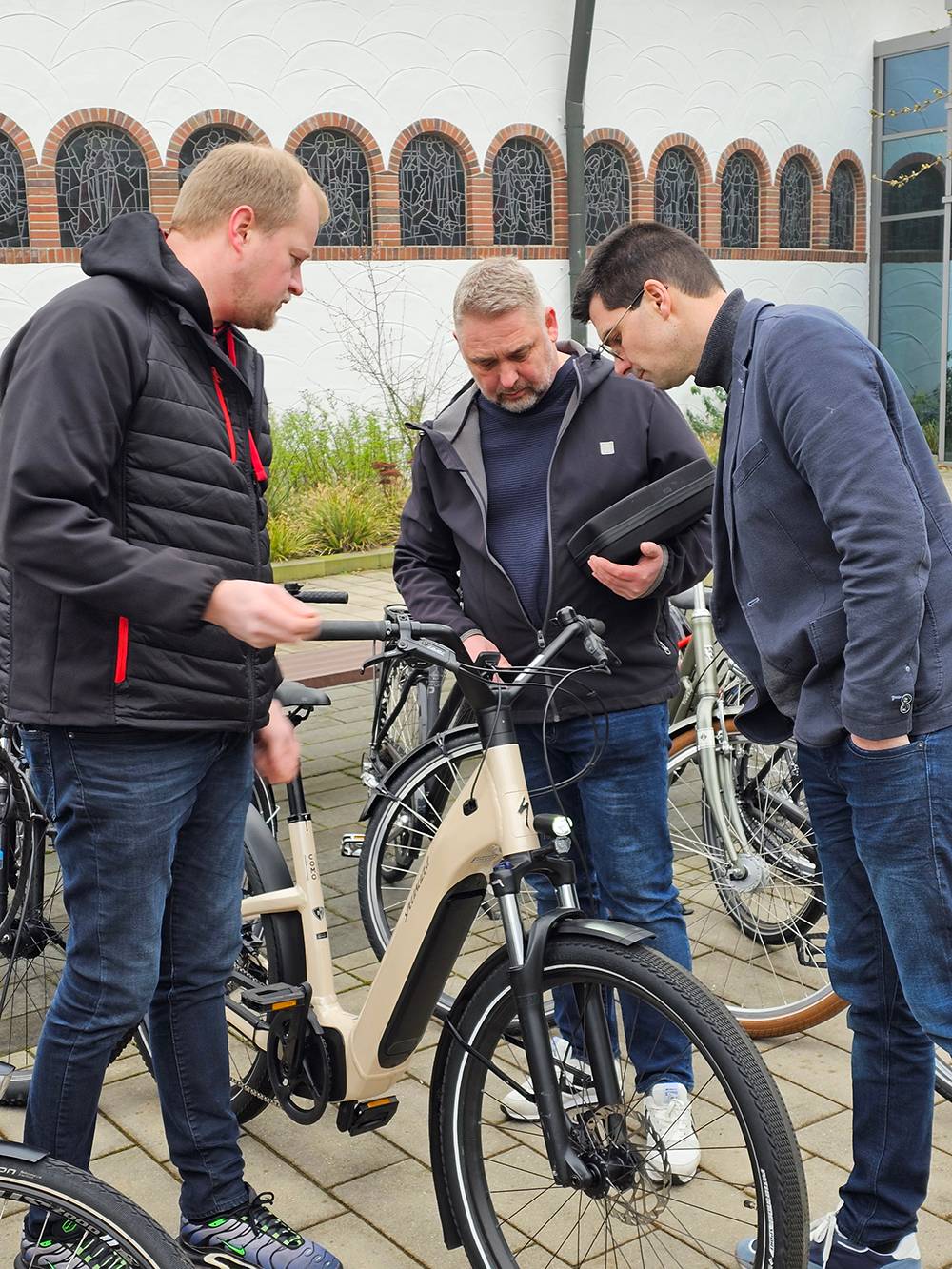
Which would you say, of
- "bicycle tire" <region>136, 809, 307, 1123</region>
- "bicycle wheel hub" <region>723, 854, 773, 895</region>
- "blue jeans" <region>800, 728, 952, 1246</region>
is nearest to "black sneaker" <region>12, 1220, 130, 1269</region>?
"bicycle tire" <region>136, 809, 307, 1123</region>

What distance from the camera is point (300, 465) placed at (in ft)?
44.2

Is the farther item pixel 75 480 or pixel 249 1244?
pixel 249 1244

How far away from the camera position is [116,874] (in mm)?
2578

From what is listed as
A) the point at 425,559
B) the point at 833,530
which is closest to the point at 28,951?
the point at 425,559

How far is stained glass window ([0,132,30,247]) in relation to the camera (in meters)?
13.1

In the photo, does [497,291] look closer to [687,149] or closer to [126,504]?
[126,504]

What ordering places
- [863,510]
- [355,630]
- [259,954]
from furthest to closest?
[259,954] → [355,630] → [863,510]

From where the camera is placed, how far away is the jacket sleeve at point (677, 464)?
337 cm

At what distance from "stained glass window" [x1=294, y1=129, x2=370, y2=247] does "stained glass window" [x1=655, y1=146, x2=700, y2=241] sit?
407 centimetres

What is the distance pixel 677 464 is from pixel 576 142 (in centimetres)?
1379

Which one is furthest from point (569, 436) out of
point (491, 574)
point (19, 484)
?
point (19, 484)

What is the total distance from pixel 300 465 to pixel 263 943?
10368 millimetres

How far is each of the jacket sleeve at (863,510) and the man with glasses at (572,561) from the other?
0.91 metres

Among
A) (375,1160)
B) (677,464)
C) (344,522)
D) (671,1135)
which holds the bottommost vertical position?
(375,1160)
